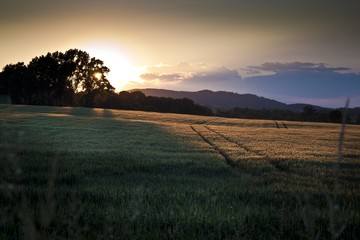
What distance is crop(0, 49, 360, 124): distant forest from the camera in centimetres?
10594

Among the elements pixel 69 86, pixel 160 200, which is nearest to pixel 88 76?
pixel 69 86

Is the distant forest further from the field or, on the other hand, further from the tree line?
the field

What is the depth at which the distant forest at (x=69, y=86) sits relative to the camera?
106m

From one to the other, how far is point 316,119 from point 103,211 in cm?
12743

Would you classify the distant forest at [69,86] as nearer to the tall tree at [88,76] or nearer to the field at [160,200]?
the tall tree at [88,76]

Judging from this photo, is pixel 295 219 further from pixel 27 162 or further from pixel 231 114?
pixel 231 114

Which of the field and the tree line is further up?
the tree line

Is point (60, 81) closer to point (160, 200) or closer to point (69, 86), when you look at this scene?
point (69, 86)

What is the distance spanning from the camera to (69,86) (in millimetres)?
109500

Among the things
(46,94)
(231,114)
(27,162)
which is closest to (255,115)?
(231,114)

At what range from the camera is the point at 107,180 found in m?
11.2

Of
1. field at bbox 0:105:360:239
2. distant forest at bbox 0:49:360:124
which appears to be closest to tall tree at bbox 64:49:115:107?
distant forest at bbox 0:49:360:124

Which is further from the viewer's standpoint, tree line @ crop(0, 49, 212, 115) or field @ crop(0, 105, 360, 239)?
tree line @ crop(0, 49, 212, 115)

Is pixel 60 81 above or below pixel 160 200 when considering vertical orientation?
above
